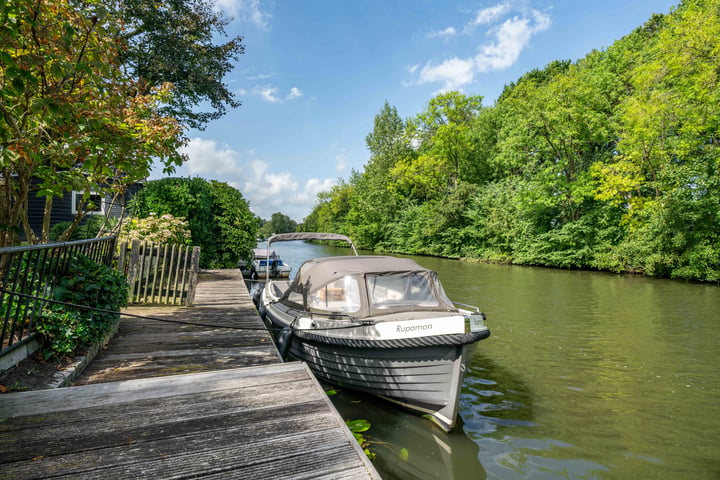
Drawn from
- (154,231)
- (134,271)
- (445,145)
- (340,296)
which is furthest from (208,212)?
(445,145)

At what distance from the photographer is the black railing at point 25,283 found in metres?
3.02

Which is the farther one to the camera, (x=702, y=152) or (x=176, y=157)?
(x=702, y=152)

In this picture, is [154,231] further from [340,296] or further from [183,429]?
[183,429]

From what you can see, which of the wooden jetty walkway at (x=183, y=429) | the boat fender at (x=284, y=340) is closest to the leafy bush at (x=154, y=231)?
the boat fender at (x=284, y=340)

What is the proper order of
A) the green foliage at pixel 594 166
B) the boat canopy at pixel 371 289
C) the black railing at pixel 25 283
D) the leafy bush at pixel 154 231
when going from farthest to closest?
the green foliage at pixel 594 166 → the leafy bush at pixel 154 231 → the boat canopy at pixel 371 289 → the black railing at pixel 25 283

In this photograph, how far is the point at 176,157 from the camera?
5.36m

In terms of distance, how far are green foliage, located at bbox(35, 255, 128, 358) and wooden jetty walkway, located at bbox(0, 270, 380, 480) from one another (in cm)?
45

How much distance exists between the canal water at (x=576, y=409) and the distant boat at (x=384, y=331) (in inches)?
18.2

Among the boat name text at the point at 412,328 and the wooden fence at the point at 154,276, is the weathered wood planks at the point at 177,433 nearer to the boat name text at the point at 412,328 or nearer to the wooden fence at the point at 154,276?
the boat name text at the point at 412,328

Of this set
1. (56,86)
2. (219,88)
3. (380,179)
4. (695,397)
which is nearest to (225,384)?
(56,86)

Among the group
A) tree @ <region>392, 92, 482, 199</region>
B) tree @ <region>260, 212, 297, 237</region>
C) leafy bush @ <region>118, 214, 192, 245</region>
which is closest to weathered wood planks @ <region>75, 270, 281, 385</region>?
leafy bush @ <region>118, 214, 192, 245</region>

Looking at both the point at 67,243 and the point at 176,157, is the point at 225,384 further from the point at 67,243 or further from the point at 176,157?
the point at 176,157

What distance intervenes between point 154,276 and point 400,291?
16.5 ft

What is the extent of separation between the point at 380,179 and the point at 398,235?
318 inches
